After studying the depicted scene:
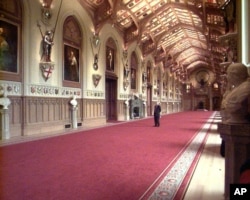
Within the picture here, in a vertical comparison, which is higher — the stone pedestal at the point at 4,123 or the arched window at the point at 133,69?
the arched window at the point at 133,69

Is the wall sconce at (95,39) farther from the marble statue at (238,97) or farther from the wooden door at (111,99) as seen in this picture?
the marble statue at (238,97)

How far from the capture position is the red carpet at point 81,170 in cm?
386

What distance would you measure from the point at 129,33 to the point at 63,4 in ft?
28.4

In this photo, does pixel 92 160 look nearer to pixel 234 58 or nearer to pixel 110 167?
pixel 110 167

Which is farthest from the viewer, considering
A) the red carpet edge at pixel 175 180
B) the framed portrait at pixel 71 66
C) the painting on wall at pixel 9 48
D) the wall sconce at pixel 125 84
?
Answer: the wall sconce at pixel 125 84

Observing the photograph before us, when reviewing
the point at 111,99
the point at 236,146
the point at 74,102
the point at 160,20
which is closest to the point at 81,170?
the point at 236,146

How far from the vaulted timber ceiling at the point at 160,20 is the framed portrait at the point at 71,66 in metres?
2.67

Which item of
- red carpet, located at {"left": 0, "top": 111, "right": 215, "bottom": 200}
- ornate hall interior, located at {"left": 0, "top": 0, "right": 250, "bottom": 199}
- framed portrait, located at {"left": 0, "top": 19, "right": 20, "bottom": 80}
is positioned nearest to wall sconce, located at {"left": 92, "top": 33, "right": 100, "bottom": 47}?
ornate hall interior, located at {"left": 0, "top": 0, "right": 250, "bottom": 199}

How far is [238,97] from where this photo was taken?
3451mm

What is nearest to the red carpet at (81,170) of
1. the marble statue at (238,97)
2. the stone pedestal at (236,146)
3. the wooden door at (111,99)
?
the stone pedestal at (236,146)

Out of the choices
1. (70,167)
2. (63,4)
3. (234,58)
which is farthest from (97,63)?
(70,167)

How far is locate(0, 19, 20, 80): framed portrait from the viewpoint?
9.71 meters

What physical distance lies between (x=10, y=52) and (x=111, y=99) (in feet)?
33.9

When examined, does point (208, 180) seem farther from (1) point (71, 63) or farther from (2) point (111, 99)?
(2) point (111, 99)
